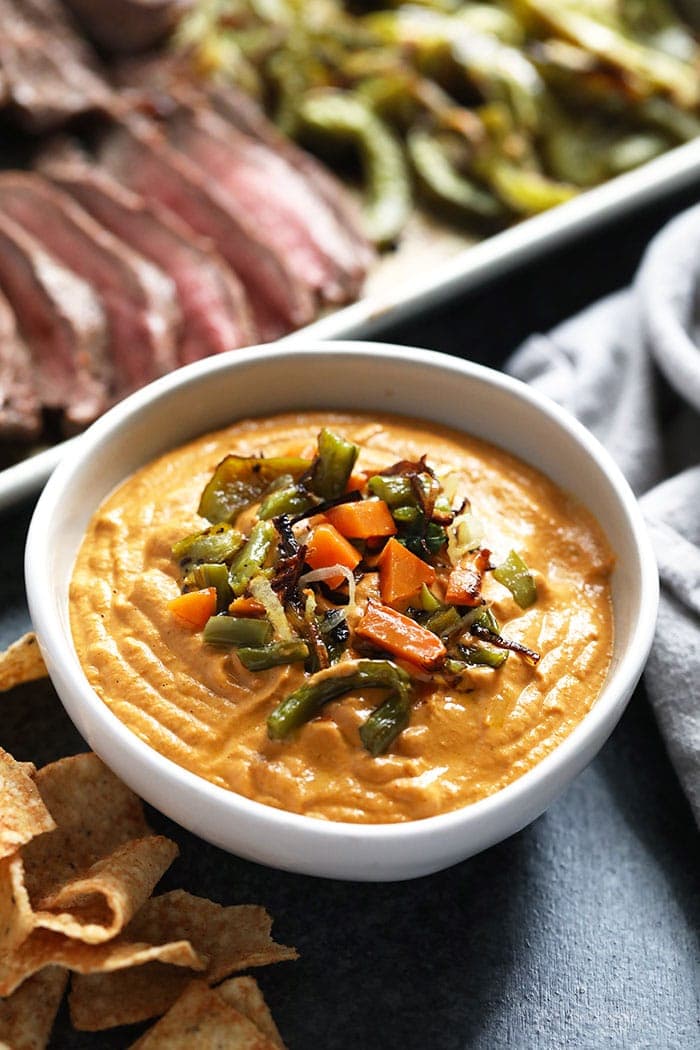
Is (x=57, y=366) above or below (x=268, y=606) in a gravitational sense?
below

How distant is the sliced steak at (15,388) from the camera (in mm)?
3852

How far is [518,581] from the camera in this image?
9.68 feet

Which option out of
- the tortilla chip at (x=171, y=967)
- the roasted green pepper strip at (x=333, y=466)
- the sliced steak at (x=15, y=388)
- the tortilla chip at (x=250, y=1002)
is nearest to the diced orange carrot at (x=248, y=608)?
the roasted green pepper strip at (x=333, y=466)

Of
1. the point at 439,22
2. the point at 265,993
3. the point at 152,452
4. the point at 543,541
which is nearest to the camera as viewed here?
the point at 265,993

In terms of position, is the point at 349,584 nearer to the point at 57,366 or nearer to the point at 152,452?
the point at 152,452

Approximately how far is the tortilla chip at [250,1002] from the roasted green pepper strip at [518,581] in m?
1.09

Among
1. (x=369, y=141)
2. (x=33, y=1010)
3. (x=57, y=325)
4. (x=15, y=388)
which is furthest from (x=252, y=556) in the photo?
(x=369, y=141)

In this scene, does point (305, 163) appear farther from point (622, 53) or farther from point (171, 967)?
point (171, 967)

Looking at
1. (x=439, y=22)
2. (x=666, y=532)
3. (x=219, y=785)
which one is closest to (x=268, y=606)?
(x=219, y=785)

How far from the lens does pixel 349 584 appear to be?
2826mm

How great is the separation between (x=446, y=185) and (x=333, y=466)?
7.93 feet

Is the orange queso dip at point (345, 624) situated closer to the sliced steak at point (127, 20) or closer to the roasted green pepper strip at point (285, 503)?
the roasted green pepper strip at point (285, 503)

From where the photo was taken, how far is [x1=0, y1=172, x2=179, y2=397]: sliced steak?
13.8 ft

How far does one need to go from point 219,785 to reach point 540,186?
3.31 m
